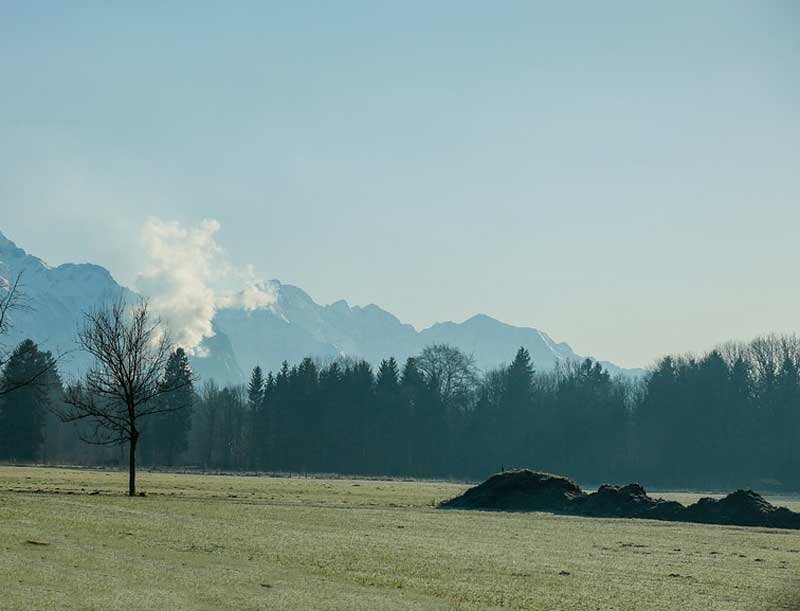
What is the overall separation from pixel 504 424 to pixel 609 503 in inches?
3879

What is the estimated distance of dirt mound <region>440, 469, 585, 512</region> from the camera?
215 ft

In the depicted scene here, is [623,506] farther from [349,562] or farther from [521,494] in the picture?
[349,562]

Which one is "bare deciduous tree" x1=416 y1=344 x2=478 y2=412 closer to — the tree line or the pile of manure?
the tree line

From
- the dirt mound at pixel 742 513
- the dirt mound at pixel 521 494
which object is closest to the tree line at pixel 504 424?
the dirt mound at pixel 521 494

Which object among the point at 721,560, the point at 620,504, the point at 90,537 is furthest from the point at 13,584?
the point at 620,504

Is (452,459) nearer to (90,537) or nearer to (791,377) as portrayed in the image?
(791,377)

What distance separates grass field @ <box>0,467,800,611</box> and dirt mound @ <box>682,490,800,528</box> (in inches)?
435

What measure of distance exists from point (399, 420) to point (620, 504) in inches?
3822

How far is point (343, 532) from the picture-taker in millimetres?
36906

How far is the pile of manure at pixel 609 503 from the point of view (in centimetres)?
5872

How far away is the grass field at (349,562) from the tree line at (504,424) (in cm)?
9928

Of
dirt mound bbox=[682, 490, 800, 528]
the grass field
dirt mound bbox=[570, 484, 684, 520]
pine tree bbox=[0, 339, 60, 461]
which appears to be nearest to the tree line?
pine tree bbox=[0, 339, 60, 461]

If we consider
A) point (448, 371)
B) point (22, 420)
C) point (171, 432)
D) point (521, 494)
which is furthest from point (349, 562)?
point (448, 371)

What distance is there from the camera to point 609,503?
63750 mm
